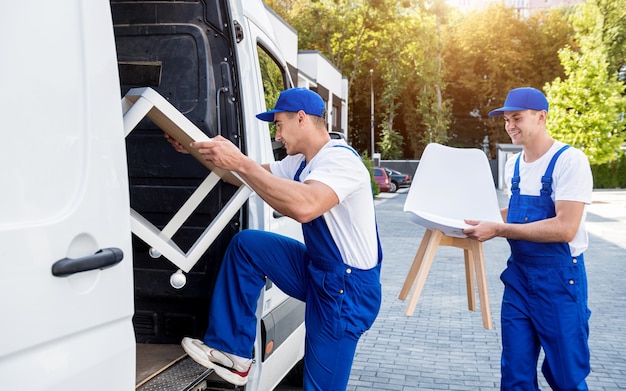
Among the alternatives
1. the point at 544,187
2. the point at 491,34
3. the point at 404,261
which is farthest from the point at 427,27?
the point at 544,187

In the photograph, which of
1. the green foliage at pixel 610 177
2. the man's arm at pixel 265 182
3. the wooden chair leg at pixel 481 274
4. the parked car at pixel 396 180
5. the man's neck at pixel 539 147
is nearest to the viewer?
the man's arm at pixel 265 182

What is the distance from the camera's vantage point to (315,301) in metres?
3.15

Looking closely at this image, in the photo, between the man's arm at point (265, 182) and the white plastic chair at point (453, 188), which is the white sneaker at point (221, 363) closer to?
the man's arm at point (265, 182)

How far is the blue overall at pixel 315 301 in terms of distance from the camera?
3.08m

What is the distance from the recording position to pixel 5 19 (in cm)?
162

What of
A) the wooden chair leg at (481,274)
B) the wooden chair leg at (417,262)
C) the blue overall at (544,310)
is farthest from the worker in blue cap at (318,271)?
the blue overall at (544,310)

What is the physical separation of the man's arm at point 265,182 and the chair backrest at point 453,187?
3.06ft

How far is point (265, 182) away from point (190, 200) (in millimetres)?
540

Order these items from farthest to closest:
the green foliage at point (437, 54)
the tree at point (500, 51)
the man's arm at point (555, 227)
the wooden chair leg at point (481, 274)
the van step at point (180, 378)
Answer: the tree at point (500, 51)
the green foliage at point (437, 54)
the wooden chair leg at point (481, 274)
the man's arm at point (555, 227)
the van step at point (180, 378)

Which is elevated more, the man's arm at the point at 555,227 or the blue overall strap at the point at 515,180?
the blue overall strap at the point at 515,180

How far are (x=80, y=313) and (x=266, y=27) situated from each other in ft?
8.48

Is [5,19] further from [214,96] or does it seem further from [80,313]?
[214,96]

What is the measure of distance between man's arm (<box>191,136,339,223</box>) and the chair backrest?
934mm

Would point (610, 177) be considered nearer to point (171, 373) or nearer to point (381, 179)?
point (381, 179)
